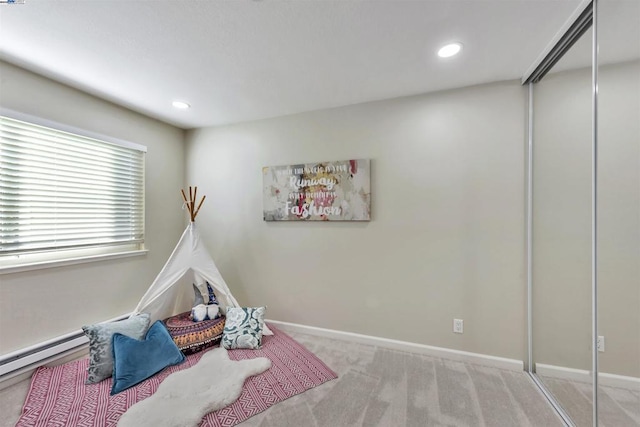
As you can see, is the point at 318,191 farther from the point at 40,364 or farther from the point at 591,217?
the point at 40,364

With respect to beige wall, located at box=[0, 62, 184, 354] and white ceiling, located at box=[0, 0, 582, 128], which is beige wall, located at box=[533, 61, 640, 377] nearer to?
white ceiling, located at box=[0, 0, 582, 128]

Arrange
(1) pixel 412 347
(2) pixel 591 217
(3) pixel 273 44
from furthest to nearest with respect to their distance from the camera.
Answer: (1) pixel 412 347 → (3) pixel 273 44 → (2) pixel 591 217

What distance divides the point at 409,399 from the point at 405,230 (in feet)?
4.34

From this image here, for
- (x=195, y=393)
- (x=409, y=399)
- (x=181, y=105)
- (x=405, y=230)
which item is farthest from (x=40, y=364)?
(x=405, y=230)

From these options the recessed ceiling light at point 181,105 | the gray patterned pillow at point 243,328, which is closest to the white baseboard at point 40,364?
the gray patterned pillow at point 243,328

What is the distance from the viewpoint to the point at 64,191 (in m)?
2.22

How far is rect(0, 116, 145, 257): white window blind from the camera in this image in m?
1.93

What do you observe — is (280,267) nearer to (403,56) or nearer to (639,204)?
(403,56)

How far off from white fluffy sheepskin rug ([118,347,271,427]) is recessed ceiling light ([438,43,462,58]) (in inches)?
107

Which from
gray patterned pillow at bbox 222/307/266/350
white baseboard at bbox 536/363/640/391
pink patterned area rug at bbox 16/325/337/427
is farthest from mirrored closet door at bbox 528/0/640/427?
gray patterned pillow at bbox 222/307/266/350

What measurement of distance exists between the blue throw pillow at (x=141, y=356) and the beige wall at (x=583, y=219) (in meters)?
2.89

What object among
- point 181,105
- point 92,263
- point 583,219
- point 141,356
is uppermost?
point 181,105

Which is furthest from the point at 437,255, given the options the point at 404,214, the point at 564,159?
the point at 564,159

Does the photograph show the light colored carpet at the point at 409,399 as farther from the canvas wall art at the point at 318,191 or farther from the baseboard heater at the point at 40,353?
the canvas wall art at the point at 318,191
